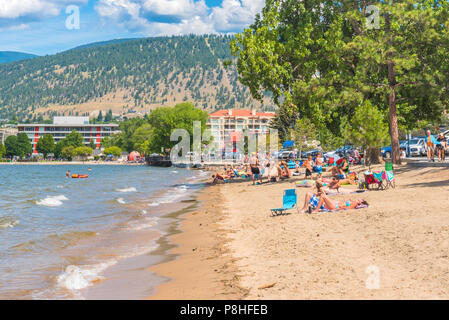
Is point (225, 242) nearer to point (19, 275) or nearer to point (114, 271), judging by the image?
point (114, 271)

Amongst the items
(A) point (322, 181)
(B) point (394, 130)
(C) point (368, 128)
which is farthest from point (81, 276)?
(B) point (394, 130)

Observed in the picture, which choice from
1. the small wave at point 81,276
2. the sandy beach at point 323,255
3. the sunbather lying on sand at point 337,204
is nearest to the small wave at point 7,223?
the sandy beach at point 323,255

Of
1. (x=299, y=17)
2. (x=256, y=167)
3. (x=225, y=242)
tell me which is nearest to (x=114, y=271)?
(x=225, y=242)

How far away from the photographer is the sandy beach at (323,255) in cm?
736

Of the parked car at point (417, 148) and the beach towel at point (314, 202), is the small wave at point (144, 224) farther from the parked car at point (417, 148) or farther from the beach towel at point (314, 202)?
the parked car at point (417, 148)

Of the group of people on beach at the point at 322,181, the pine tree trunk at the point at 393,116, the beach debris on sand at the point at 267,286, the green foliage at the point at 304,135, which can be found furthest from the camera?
the green foliage at the point at 304,135

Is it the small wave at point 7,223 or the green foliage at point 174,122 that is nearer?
the small wave at point 7,223

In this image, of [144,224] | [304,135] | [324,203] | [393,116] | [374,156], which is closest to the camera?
[324,203]

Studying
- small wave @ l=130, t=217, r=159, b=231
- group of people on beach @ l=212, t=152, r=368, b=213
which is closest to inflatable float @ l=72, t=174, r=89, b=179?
group of people on beach @ l=212, t=152, r=368, b=213

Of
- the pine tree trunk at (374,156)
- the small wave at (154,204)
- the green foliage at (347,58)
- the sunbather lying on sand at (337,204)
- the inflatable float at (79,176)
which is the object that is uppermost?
the green foliage at (347,58)

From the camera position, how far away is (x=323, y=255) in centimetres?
945

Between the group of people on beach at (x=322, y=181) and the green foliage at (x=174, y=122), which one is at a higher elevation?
the green foliage at (x=174, y=122)

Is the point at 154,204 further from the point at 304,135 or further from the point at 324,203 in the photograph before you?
the point at 304,135

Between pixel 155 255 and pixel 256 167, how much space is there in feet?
69.1
